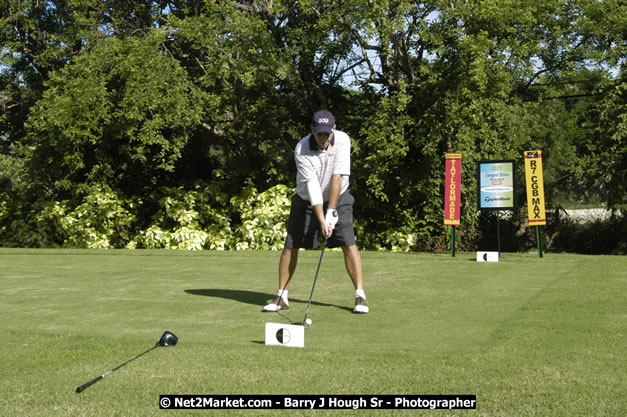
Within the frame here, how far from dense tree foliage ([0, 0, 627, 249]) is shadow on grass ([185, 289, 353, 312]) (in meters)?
10.9

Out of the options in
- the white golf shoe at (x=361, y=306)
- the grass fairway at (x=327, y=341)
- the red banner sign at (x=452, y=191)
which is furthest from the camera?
the red banner sign at (x=452, y=191)

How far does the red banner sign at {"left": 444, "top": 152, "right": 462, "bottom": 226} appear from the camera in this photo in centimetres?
1538

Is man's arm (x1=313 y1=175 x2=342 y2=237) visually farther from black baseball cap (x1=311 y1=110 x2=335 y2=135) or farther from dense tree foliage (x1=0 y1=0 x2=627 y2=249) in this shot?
dense tree foliage (x1=0 y1=0 x2=627 y2=249)

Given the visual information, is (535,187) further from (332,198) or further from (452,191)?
(332,198)

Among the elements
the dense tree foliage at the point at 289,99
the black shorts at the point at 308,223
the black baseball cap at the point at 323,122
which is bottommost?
the black shorts at the point at 308,223

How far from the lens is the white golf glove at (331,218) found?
7.05 metres

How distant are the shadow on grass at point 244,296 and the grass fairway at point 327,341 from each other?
0.02 m

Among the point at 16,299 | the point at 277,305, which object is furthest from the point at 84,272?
the point at 277,305

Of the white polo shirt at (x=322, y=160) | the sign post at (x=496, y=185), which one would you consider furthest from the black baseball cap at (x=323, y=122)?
the sign post at (x=496, y=185)

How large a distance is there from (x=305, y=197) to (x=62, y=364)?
3.16m

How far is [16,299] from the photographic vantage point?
8.20 metres

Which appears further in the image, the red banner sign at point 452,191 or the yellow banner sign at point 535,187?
the red banner sign at point 452,191

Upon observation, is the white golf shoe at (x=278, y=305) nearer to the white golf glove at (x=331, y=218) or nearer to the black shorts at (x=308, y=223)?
the black shorts at (x=308, y=223)

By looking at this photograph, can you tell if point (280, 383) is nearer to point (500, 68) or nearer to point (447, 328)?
point (447, 328)
